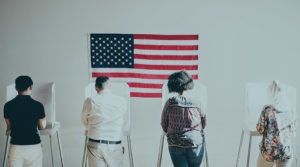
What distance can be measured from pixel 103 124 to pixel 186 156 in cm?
79

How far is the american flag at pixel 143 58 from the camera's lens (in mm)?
4164

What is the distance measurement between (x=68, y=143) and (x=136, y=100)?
3.51ft

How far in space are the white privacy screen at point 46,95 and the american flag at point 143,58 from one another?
2.19ft

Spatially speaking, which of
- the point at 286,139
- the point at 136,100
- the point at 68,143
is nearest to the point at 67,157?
the point at 68,143

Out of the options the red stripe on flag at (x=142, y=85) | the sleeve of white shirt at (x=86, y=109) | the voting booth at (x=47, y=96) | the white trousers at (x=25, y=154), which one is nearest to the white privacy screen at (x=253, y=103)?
the red stripe on flag at (x=142, y=85)

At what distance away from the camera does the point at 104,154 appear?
2988 millimetres

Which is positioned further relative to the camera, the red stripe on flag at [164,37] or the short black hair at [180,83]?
the red stripe on flag at [164,37]

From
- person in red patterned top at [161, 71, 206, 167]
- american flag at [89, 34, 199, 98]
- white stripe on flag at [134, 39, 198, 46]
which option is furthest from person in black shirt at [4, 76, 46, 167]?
white stripe on flag at [134, 39, 198, 46]

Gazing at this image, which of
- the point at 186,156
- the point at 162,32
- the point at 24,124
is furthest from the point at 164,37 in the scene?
the point at 24,124

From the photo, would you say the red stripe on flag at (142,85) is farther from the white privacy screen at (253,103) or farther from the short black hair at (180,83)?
the short black hair at (180,83)

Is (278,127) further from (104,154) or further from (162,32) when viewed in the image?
(162,32)

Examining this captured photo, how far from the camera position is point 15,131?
2.98 metres

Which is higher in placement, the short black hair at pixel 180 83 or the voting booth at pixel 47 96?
the short black hair at pixel 180 83

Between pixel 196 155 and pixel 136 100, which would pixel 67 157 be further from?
pixel 196 155
